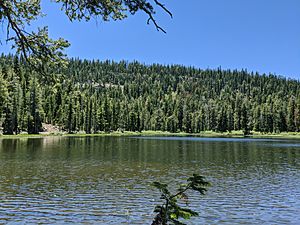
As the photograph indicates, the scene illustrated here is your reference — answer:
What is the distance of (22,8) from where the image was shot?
12.2 meters

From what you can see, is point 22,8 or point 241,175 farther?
point 241,175

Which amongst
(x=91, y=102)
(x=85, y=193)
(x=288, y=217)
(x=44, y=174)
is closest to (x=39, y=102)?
(x=91, y=102)

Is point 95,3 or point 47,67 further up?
point 95,3

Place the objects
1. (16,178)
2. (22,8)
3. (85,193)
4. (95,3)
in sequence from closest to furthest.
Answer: (95,3)
(22,8)
(85,193)
(16,178)

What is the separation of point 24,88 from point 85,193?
10771 centimetres

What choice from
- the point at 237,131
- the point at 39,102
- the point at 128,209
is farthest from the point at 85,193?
the point at 237,131

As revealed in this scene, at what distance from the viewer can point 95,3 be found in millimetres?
10188

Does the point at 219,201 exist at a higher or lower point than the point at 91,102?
lower

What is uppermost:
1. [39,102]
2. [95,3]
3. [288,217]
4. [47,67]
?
[39,102]

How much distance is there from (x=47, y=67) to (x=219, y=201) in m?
15.3

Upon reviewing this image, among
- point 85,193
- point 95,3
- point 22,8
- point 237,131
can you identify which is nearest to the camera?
point 95,3

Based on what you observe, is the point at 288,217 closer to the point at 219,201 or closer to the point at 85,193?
the point at 219,201

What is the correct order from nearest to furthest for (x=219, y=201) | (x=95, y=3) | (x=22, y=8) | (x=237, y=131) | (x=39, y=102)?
(x=95, y=3) < (x=22, y=8) < (x=219, y=201) < (x=39, y=102) < (x=237, y=131)

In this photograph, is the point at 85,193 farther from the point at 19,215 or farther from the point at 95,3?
the point at 95,3
